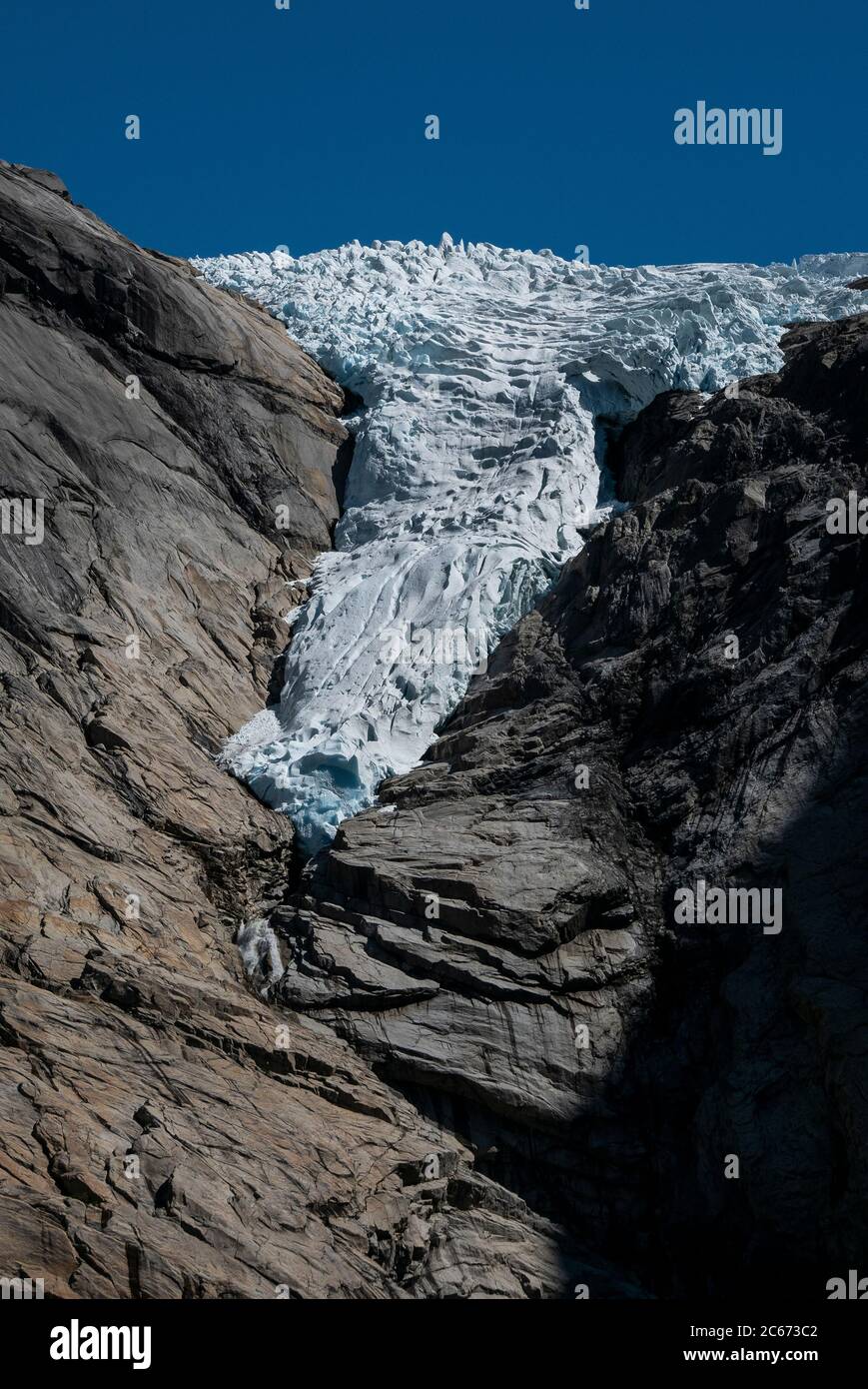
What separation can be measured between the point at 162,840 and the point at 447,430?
1841 centimetres

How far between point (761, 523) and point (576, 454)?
29.2 feet

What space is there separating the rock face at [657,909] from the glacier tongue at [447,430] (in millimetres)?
1737

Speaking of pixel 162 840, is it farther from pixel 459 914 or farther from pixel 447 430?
pixel 447 430

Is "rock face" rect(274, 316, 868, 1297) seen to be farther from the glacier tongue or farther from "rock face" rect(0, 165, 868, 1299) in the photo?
the glacier tongue

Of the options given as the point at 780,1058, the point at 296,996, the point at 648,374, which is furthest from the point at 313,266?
the point at 780,1058

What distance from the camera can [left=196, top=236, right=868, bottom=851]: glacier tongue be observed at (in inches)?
1283

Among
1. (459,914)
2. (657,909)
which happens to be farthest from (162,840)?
(657,909)

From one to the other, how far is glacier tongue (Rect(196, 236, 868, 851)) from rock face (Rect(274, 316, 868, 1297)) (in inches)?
68.4

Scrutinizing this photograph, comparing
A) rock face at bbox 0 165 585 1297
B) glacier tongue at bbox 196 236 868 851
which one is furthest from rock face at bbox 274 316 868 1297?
glacier tongue at bbox 196 236 868 851

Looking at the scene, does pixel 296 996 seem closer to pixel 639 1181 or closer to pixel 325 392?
pixel 639 1181

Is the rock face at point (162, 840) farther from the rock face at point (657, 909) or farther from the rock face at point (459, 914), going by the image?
the rock face at point (657, 909)

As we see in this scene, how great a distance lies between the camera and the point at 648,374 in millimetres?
41375

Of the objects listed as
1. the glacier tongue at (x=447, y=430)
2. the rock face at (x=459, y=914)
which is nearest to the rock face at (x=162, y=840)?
the rock face at (x=459, y=914)

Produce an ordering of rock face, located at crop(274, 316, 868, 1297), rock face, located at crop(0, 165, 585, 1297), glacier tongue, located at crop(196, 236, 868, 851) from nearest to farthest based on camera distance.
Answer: rock face, located at crop(0, 165, 585, 1297) < rock face, located at crop(274, 316, 868, 1297) < glacier tongue, located at crop(196, 236, 868, 851)
